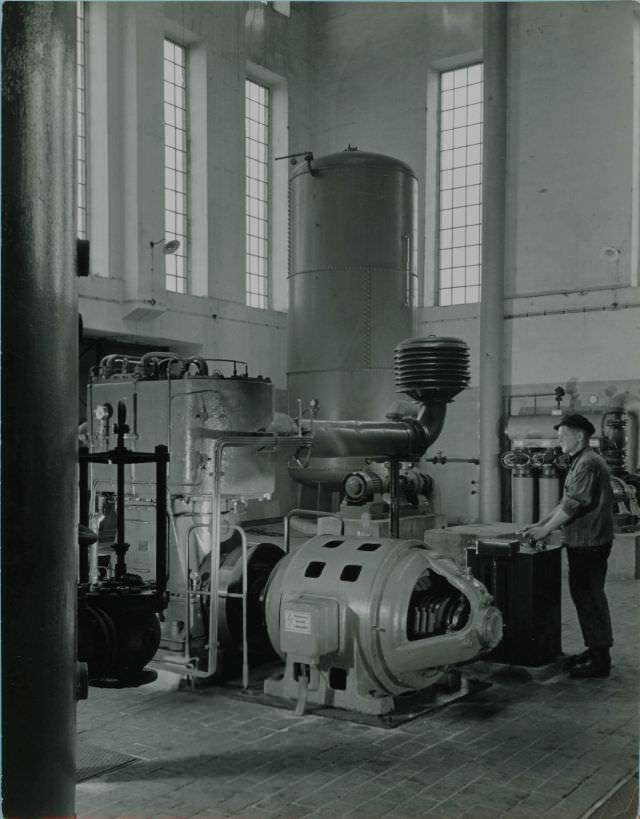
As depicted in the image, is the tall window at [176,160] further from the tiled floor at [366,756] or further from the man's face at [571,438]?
the tiled floor at [366,756]

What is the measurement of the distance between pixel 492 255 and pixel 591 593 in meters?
7.84

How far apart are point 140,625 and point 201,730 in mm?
1442

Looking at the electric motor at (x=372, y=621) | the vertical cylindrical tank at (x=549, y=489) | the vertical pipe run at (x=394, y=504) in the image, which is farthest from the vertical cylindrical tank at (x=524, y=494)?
the electric motor at (x=372, y=621)

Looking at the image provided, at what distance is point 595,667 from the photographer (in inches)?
215

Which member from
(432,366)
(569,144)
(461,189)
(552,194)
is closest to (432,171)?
(461,189)

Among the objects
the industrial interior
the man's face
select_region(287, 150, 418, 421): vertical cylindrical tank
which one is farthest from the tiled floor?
select_region(287, 150, 418, 421): vertical cylindrical tank

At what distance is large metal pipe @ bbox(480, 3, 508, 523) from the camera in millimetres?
12305

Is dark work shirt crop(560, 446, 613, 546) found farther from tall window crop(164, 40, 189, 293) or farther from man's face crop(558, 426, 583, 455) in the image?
tall window crop(164, 40, 189, 293)

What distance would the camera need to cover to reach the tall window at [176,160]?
12.8 m

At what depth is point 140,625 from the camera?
11.1 ft

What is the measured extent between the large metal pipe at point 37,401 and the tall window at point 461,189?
39.7ft

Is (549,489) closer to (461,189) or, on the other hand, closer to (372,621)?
(461,189)

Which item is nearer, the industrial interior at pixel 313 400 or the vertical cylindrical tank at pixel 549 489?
the industrial interior at pixel 313 400

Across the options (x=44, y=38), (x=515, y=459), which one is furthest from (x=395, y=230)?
(x=44, y=38)
